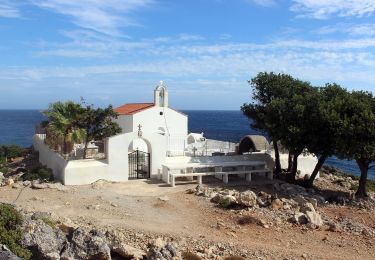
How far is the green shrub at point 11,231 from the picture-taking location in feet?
42.7

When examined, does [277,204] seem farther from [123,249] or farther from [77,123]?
[77,123]

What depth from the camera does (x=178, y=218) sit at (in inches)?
712

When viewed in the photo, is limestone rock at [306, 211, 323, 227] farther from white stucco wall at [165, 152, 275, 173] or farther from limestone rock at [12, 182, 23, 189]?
limestone rock at [12, 182, 23, 189]

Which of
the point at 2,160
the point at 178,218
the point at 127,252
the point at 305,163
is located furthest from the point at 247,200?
the point at 2,160

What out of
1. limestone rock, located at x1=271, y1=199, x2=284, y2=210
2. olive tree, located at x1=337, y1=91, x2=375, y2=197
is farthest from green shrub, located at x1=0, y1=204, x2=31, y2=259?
olive tree, located at x1=337, y1=91, x2=375, y2=197

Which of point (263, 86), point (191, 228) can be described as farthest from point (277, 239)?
point (263, 86)

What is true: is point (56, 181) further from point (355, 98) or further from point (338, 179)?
point (338, 179)

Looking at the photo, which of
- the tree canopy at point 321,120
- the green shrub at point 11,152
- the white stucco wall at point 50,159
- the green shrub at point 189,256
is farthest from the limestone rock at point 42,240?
the green shrub at point 11,152

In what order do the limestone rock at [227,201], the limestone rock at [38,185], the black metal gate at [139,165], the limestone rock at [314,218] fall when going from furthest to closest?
1. the black metal gate at [139,165]
2. the limestone rock at [38,185]
3. the limestone rock at [227,201]
4. the limestone rock at [314,218]

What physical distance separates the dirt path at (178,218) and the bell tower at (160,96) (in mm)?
11536

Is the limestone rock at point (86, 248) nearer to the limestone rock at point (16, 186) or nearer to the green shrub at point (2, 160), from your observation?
the limestone rock at point (16, 186)

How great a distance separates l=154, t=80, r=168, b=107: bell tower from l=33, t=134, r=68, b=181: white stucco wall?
28.3ft

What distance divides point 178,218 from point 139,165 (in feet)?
28.0

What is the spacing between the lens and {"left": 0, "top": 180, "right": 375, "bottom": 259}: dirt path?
15886 mm
